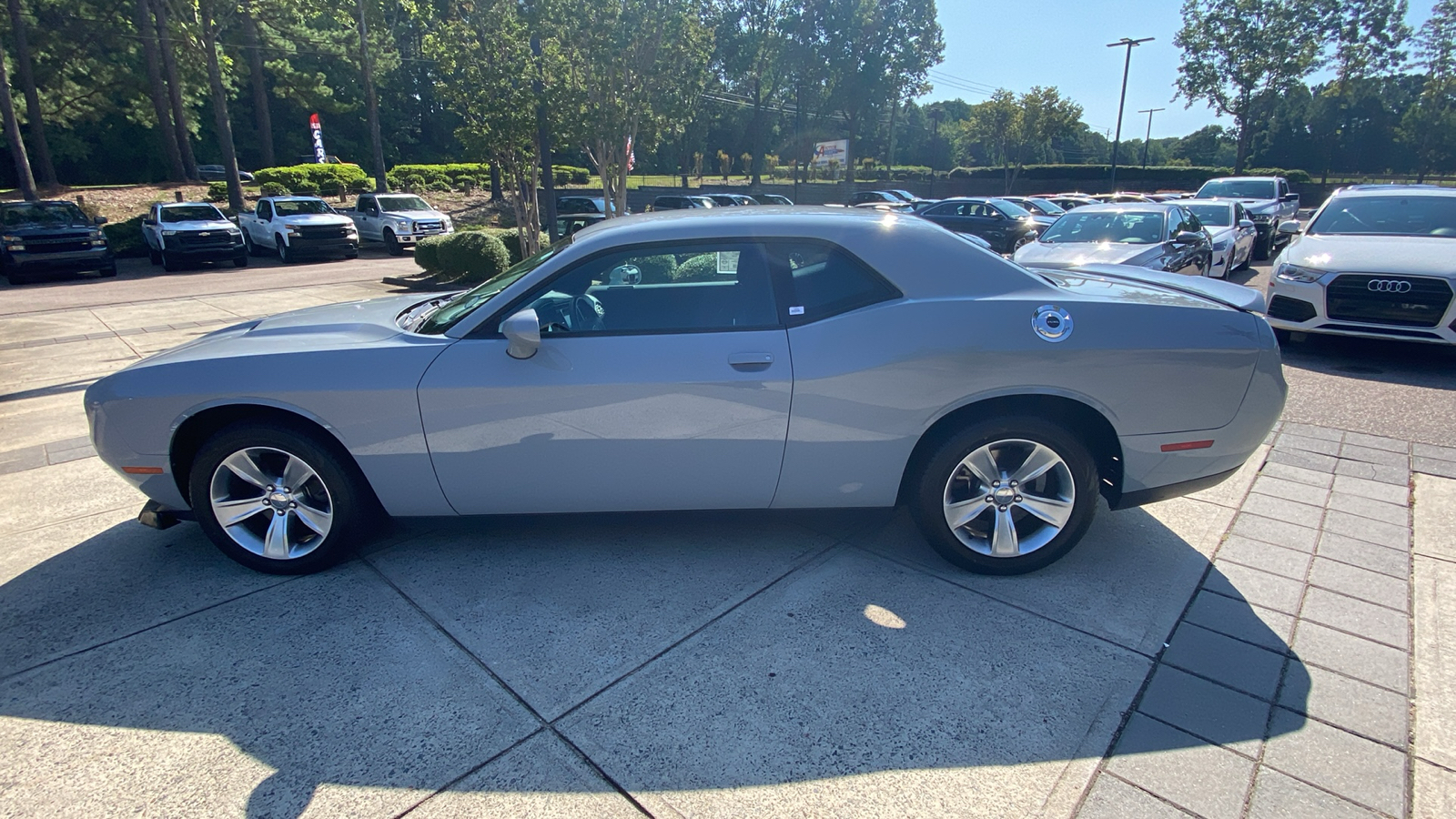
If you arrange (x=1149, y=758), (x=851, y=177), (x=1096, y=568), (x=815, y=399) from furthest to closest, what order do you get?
(x=851, y=177) → (x=1096, y=568) → (x=815, y=399) → (x=1149, y=758)

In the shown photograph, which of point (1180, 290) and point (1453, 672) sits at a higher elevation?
point (1180, 290)

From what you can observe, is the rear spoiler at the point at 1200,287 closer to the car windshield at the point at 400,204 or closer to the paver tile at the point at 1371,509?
the paver tile at the point at 1371,509

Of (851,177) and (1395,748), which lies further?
(851,177)

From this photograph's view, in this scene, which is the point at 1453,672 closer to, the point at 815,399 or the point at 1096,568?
the point at 1096,568

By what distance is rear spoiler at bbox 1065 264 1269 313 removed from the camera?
3.49 metres

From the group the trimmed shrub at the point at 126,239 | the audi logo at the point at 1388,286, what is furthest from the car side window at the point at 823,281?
the trimmed shrub at the point at 126,239

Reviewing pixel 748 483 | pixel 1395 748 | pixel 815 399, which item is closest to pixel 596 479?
pixel 748 483

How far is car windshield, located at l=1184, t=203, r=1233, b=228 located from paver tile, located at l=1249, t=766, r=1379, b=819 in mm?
12339

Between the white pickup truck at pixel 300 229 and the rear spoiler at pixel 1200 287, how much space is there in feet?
65.4

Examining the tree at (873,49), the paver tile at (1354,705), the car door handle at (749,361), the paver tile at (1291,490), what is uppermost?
the tree at (873,49)

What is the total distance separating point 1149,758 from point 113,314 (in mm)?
14531

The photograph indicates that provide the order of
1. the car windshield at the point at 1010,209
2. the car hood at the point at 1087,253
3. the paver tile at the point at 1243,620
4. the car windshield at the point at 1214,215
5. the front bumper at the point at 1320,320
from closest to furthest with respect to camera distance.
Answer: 1. the paver tile at the point at 1243,620
2. the front bumper at the point at 1320,320
3. the car hood at the point at 1087,253
4. the car windshield at the point at 1214,215
5. the car windshield at the point at 1010,209

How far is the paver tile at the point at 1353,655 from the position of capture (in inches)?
106

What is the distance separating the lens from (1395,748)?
2.35 metres
